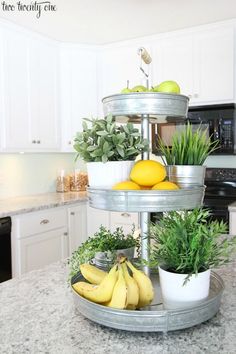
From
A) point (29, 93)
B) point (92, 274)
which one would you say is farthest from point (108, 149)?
point (29, 93)

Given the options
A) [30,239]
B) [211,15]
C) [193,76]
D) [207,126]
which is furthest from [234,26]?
[30,239]

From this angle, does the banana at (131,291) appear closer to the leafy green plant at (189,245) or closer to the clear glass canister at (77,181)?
the leafy green plant at (189,245)

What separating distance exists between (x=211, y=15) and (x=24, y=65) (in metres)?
1.64

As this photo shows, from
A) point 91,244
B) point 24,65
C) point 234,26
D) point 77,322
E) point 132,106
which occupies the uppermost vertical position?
point 234,26

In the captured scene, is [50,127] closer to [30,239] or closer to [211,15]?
[30,239]

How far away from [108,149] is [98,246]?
318mm

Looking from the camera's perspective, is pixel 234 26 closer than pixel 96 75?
Yes

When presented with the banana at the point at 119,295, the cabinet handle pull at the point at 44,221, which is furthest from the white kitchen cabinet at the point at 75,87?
the banana at the point at 119,295

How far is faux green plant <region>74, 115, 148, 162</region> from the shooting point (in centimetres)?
90

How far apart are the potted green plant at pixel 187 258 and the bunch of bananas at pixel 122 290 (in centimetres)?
5

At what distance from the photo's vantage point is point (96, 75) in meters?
3.69

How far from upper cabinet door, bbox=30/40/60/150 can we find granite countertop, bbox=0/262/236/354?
2451 millimetres

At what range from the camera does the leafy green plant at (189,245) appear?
781 millimetres

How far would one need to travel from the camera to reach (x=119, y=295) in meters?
0.77
